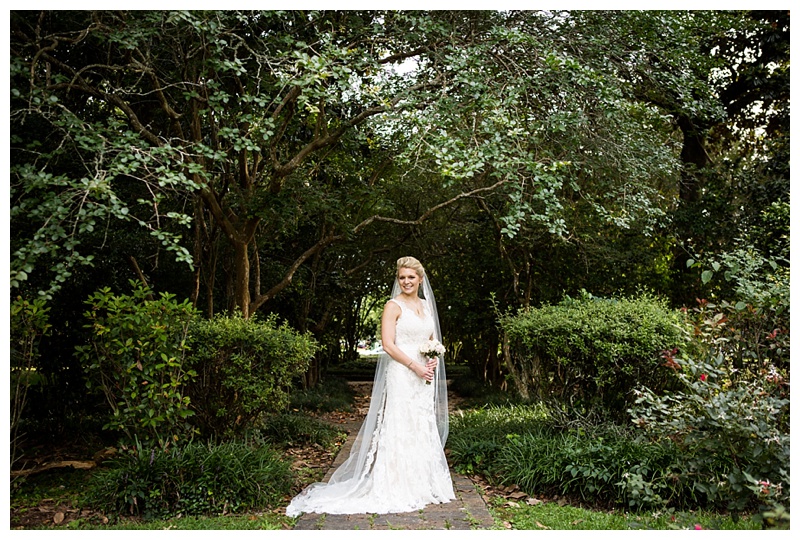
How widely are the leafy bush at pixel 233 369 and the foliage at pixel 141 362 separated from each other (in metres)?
0.35

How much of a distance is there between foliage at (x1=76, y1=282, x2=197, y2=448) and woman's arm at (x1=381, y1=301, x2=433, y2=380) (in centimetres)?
179

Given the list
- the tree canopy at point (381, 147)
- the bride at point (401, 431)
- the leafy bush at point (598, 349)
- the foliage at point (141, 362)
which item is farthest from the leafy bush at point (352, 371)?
the bride at point (401, 431)

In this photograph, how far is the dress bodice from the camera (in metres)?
5.69

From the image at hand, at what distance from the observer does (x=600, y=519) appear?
16.2ft

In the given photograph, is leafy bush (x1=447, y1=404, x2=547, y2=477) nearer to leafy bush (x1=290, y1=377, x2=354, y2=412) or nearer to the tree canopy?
the tree canopy

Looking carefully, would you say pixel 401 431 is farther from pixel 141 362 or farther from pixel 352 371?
pixel 352 371

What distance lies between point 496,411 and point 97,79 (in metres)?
6.55

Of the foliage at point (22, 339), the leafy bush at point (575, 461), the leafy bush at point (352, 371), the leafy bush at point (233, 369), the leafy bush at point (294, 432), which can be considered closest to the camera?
the leafy bush at point (575, 461)

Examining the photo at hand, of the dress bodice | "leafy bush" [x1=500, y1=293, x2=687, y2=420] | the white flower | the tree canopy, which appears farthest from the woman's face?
"leafy bush" [x1=500, y1=293, x2=687, y2=420]

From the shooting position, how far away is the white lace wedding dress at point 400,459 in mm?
5227

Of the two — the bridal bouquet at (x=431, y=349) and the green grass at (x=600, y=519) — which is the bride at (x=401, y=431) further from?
the green grass at (x=600, y=519)

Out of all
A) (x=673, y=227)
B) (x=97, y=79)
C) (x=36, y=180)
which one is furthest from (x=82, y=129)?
(x=673, y=227)

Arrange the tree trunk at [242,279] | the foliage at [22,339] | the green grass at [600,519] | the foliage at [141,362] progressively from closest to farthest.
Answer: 1. the green grass at [600,519]
2. the foliage at [22,339]
3. the foliage at [141,362]
4. the tree trunk at [242,279]

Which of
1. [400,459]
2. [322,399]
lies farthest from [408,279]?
[322,399]
